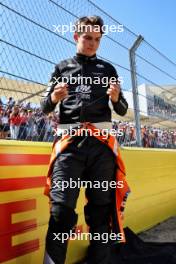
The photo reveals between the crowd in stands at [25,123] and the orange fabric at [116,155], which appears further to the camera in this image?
the crowd in stands at [25,123]

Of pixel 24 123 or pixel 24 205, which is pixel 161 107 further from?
pixel 24 205

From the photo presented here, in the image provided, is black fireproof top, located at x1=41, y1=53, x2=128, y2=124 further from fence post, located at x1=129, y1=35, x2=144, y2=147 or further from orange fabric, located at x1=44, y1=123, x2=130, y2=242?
fence post, located at x1=129, y1=35, x2=144, y2=147

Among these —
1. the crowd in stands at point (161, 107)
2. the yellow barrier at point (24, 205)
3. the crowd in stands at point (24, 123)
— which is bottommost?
the yellow barrier at point (24, 205)

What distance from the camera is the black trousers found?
2.61 m

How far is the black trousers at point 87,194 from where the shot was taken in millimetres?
2607

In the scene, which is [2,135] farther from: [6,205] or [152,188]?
[152,188]

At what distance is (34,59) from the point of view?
3.55 meters

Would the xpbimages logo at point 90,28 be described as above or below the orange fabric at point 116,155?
above

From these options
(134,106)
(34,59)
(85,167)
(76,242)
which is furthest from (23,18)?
(134,106)

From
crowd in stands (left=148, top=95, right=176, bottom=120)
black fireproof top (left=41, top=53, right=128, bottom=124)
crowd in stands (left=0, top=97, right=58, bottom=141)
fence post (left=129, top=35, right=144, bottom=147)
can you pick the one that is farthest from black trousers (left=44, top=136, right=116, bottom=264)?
crowd in stands (left=148, top=95, right=176, bottom=120)

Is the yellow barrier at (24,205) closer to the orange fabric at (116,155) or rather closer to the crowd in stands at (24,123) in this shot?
the crowd in stands at (24,123)

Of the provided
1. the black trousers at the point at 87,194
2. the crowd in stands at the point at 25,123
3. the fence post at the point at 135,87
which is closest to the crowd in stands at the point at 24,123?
the crowd in stands at the point at 25,123

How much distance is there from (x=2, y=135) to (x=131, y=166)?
6.23 ft

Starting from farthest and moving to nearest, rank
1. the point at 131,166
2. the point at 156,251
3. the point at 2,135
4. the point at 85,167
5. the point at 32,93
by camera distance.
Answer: the point at 131,166, the point at 156,251, the point at 32,93, the point at 2,135, the point at 85,167
